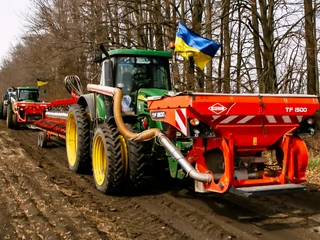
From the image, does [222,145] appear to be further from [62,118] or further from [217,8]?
[217,8]

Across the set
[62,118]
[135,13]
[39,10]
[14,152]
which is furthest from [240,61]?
[39,10]

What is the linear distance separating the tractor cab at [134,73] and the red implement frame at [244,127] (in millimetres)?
1930

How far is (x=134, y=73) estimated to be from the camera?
7391 millimetres

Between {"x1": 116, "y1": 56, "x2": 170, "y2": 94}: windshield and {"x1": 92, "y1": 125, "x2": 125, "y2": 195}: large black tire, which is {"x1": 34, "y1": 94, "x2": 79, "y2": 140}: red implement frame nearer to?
{"x1": 116, "y1": 56, "x2": 170, "y2": 94}: windshield

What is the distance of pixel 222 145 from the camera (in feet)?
16.0

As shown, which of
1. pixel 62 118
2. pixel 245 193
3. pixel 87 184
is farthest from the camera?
pixel 62 118

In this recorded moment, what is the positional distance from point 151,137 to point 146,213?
1.03m

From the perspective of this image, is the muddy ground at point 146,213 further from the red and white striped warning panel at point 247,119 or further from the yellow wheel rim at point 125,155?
the red and white striped warning panel at point 247,119

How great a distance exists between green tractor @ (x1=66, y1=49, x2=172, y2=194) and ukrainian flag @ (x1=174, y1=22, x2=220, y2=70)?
59 centimetres

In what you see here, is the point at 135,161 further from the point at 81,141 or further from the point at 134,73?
the point at 81,141

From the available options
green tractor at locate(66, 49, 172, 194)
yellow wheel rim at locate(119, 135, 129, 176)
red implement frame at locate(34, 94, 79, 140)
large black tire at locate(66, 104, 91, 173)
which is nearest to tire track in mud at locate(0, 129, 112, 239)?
large black tire at locate(66, 104, 91, 173)

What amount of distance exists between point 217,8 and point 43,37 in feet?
43.6

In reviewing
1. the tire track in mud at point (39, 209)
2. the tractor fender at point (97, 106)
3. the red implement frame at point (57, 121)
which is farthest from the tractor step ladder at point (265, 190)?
the red implement frame at point (57, 121)

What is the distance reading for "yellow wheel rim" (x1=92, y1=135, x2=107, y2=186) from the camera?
6898mm
